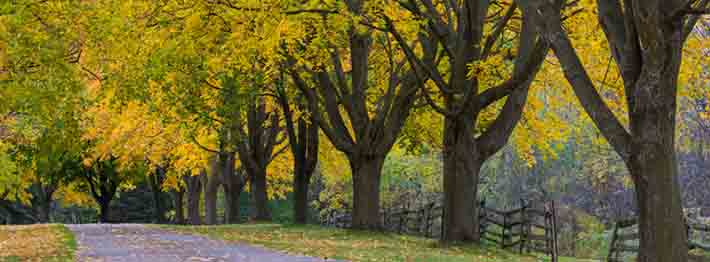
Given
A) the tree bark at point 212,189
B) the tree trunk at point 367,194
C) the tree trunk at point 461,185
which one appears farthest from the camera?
the tree bark at point 212,189

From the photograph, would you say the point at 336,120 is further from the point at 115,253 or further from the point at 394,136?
the point at 115,253

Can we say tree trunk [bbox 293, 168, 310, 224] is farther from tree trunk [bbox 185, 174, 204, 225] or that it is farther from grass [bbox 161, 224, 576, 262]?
tree trunk [bbox 185, 174, 204, 225]

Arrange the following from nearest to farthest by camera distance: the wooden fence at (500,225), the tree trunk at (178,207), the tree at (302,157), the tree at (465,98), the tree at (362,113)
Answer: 1. the tree at (465,98)
2. the tree at (362,113)
3. the wooden fence at (500,225)
4. the tree at (302,157)
5. the tree trunk at (178,207)

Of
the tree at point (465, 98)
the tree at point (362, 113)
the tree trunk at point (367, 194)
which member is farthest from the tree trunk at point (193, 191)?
the tree at point (465, 98)

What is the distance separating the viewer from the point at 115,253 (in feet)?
52.3

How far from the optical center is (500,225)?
84.8 ft

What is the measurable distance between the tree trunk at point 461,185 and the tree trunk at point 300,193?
9.43 m

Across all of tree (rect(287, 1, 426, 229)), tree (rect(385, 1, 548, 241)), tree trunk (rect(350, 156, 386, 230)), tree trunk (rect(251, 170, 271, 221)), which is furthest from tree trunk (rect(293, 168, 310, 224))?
tree (rect(385, 1, 548, 241))

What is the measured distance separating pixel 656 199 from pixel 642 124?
0.96 m

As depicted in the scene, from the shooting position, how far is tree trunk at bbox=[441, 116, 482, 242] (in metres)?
20.2

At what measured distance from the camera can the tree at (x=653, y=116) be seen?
11492mm

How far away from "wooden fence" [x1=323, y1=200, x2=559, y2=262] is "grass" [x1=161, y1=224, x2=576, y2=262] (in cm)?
193

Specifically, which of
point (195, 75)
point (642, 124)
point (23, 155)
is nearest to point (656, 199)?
point (642, 124)

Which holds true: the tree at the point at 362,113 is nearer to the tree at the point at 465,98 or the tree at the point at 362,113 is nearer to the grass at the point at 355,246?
the grass at the point at 355,246
